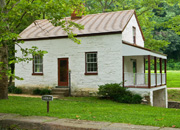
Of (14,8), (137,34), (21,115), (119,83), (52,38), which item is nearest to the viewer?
(21,115)

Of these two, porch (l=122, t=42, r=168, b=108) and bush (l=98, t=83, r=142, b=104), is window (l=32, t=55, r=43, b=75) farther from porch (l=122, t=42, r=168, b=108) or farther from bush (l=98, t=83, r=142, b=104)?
porch (l=122, t=42, r=168, b=108)

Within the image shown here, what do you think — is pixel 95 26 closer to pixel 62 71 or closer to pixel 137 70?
pixel 62 71

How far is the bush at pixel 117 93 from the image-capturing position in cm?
1603

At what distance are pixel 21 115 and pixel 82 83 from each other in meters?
9.16

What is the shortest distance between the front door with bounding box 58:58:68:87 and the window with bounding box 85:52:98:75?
5.67 feet

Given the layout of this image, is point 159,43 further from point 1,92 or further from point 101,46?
point 1,92

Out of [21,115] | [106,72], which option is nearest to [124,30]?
[106,72]

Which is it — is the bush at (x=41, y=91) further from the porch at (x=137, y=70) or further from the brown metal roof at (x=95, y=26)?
the porch at (x=137, y=70)

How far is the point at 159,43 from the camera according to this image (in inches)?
1042

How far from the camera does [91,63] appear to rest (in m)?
18.6

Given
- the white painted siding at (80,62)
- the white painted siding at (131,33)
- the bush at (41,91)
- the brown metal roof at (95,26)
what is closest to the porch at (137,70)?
the white painted siding at (80,62)

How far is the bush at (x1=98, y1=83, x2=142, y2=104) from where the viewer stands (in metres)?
16.0

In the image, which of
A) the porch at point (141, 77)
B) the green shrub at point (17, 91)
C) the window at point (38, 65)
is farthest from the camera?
the green shrub at point (17, 91)

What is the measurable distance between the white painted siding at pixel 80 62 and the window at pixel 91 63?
0.24m
